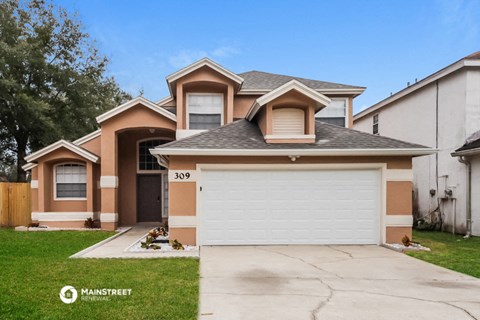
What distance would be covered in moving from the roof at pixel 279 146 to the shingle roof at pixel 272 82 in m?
4.31

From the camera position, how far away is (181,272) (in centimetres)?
629

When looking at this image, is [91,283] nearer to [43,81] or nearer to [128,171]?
[128,171]

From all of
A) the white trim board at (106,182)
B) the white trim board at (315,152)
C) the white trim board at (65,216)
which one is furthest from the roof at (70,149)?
the white trim board at (315,152)

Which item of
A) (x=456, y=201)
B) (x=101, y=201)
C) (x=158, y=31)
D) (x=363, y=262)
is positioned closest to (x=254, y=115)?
(x=363, y=262)

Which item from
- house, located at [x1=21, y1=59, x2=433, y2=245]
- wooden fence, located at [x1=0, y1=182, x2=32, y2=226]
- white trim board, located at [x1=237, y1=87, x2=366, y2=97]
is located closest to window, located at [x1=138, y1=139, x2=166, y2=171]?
house, located at [x1=21, y1=59, x2=433, y2=245]

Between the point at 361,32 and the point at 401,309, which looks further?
the point at 361,32

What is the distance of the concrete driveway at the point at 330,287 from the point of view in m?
4.40

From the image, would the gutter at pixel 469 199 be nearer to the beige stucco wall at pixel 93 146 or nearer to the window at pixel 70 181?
the beige stucco wall at pixel 93 146

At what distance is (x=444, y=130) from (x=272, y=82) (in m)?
7.70

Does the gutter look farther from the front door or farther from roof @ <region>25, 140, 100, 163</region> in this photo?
roof @ <region>25, 140, 100, 163</region>

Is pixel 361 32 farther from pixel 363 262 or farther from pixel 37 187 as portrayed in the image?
pixel 37 187

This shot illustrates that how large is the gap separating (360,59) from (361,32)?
2276 mm

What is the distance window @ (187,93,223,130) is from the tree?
1140cm

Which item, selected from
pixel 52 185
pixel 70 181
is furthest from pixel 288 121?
pixel 52 185
